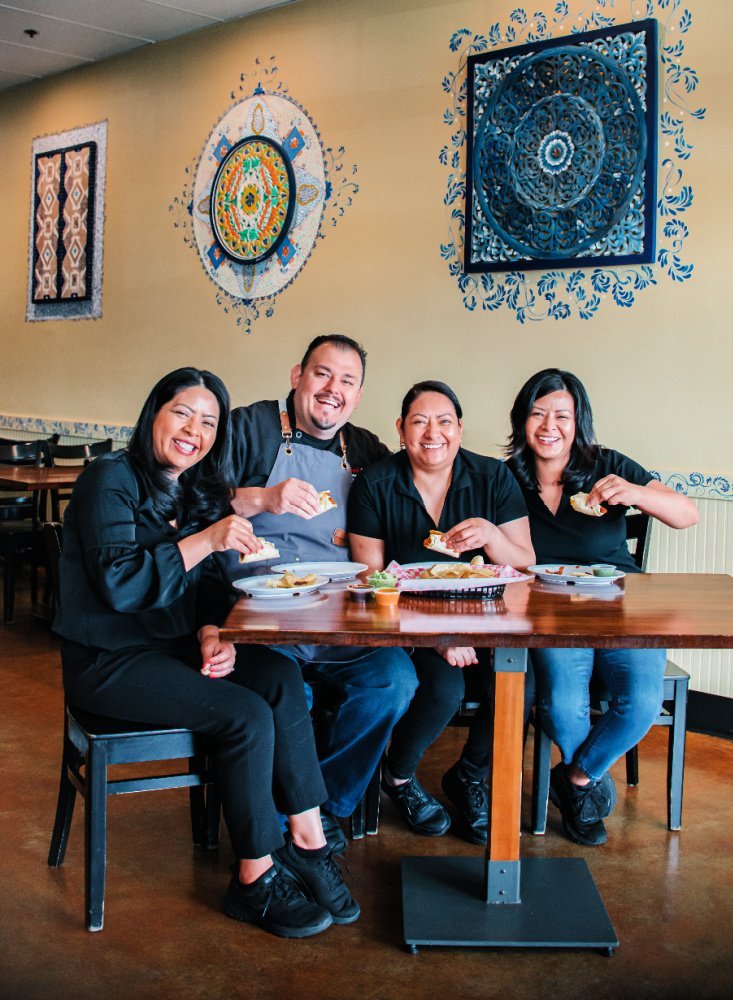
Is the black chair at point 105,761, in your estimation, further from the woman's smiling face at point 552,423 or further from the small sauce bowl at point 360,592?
the woman's smiling face at point 552,423

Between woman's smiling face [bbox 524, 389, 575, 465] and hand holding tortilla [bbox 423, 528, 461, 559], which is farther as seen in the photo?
woman's smiling face [bbox 524, 389, 575, 465]

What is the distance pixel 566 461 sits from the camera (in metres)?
3.18

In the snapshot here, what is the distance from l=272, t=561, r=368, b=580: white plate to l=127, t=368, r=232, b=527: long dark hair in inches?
9.1

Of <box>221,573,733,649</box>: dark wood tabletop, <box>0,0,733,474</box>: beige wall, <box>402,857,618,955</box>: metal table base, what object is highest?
<box>0,0,733,474</box>: beige wall

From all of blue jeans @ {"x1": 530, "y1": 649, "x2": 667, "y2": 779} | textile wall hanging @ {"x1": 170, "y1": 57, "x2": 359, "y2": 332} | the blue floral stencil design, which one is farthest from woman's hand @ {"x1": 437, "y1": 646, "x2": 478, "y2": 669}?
textile wall hanging @ {"x1": 170, "y1": 57, "x2": 359, "y2": 332}

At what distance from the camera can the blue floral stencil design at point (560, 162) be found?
390cm

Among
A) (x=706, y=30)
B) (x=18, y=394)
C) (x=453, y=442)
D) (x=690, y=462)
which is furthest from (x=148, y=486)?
(x=18, y=394)

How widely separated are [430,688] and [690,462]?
1674 mm

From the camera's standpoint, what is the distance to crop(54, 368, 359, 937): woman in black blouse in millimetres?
2400

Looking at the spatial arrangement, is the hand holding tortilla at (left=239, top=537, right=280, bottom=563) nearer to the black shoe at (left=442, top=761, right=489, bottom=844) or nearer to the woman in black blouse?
the woman in black blouse

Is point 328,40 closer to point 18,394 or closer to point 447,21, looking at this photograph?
point 447,21

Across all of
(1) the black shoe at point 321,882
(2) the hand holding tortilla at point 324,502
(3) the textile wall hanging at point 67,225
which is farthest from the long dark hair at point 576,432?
(3) the textile wall hanging at point 67,225

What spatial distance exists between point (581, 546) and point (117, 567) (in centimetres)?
143

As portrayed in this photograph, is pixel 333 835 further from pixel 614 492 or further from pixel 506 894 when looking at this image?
pixel 614 492
